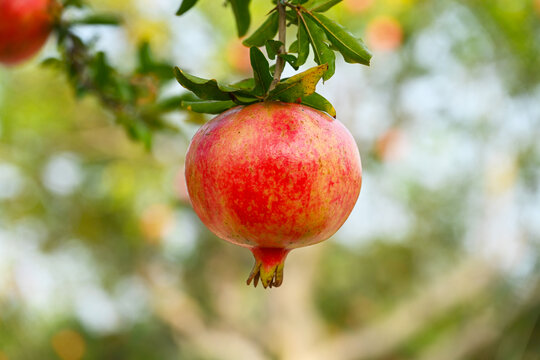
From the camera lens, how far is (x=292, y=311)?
16.5ft

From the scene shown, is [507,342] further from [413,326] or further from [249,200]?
[249,200]

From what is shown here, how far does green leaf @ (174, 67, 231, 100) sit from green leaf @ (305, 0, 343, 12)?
0.15 meters

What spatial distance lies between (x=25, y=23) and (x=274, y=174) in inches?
34.4

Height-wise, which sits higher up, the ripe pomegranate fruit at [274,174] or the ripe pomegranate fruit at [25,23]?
the ripe pomegranate fruit at [274,174]

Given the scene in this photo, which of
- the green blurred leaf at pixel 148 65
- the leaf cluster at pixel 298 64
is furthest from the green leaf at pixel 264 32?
the green blurred leaf at pixel 148 65

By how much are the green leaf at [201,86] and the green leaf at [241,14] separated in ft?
0.76

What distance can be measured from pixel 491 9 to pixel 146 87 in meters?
2.88

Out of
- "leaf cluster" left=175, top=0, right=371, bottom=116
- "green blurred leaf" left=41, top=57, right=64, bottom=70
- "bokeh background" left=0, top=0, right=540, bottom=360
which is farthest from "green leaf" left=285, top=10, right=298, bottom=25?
"bokeh background" left=0, top=0, right=540, bottom=360

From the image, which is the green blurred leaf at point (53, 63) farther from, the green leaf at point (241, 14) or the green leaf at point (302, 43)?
the green leaf at point (302, 43)

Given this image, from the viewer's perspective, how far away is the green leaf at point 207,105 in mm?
659

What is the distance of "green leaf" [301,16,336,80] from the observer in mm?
630

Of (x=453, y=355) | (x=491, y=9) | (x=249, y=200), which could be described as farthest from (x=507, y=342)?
(x=249, y=200)

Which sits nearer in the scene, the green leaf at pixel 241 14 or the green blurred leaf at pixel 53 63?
the green leaf at pixel 241 14

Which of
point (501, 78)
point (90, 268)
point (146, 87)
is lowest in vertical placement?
point (90, 268)
